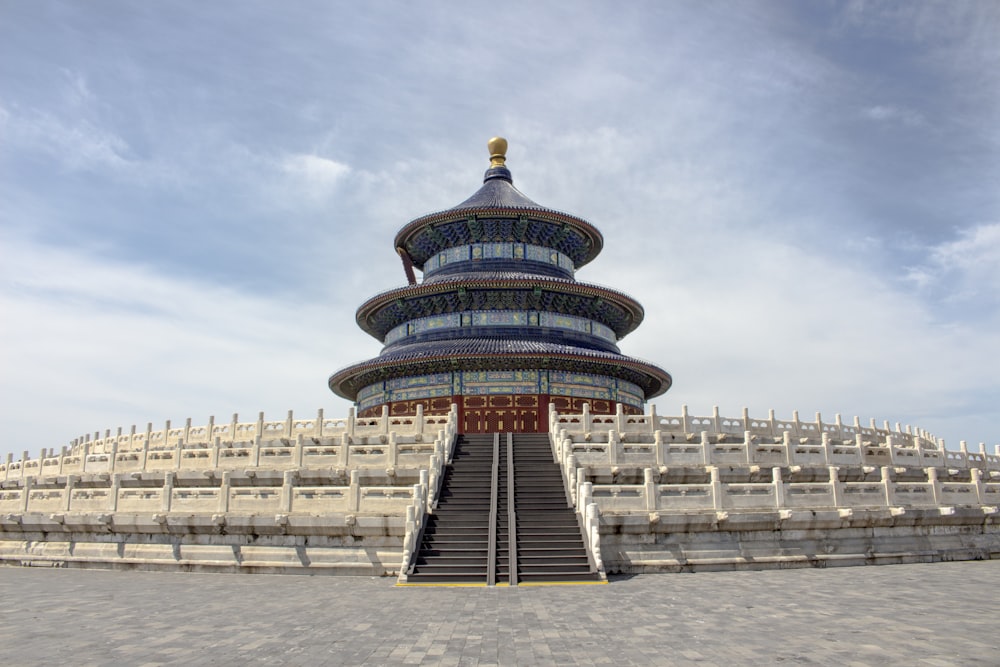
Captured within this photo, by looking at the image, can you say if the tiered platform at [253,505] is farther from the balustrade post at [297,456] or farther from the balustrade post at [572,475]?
the balustrade post at [572,475]

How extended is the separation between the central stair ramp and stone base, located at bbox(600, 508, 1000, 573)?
130 cm

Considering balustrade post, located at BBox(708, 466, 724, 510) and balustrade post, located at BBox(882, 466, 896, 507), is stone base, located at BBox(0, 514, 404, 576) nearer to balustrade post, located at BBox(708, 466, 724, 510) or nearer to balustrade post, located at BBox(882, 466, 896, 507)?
balustrade post, located at BBox(708, 466, 724, 510)

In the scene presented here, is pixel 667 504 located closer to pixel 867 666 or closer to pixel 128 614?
pixel 867 666

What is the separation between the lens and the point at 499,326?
1613 inches

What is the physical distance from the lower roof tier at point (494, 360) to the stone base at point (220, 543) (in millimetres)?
18927

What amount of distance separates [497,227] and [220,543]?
98.2 feet

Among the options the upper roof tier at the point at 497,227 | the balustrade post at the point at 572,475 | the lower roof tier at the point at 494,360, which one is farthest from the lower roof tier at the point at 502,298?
the balustrade post at the point at 572,475

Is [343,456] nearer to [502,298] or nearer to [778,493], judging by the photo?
[778,493]

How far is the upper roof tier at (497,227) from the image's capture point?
4375 cm

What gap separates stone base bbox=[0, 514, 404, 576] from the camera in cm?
1720

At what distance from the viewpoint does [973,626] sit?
10.6m

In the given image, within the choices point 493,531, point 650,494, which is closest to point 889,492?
point 650,494

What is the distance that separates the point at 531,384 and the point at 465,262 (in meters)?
10.6

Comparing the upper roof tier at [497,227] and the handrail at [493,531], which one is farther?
the upper roof tier at [497,227]
